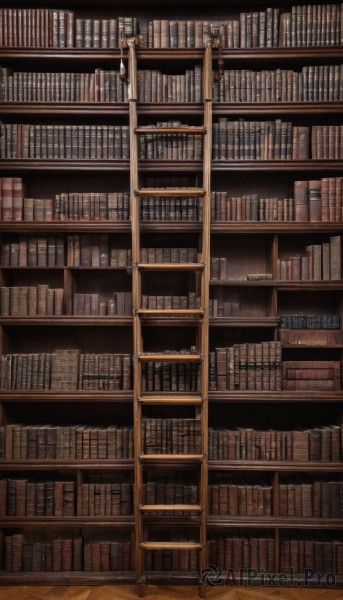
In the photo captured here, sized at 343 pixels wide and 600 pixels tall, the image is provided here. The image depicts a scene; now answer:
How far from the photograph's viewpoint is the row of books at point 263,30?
2.67m

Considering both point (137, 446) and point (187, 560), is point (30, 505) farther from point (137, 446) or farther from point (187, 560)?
point (187, 560)

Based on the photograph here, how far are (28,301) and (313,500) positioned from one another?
203cm

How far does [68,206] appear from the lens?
2.71m

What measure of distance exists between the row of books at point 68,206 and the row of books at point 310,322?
114 centimetres

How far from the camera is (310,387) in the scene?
8.71ft

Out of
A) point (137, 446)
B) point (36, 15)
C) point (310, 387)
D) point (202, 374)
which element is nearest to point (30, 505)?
point (137, 446)

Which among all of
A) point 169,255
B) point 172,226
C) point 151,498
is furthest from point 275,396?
point 172,226

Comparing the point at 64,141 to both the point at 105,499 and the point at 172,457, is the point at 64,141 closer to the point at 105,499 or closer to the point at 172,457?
the point at 172,457

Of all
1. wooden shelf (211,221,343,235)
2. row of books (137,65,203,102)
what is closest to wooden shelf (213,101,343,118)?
row of books (137,65,203,102)

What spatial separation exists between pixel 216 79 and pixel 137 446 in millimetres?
2154

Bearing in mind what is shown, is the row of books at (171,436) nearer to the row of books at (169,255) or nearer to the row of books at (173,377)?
the row of books at (173,377)

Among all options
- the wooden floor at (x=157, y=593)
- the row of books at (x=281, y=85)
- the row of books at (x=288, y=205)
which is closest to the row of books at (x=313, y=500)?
the wooden floor at (x=157, y=593)

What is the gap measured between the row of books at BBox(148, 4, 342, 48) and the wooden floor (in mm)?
3120

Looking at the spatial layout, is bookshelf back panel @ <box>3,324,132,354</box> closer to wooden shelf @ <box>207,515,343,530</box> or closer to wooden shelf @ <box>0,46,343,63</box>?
wooden shelf @ <box>207,515,343,530</box>
